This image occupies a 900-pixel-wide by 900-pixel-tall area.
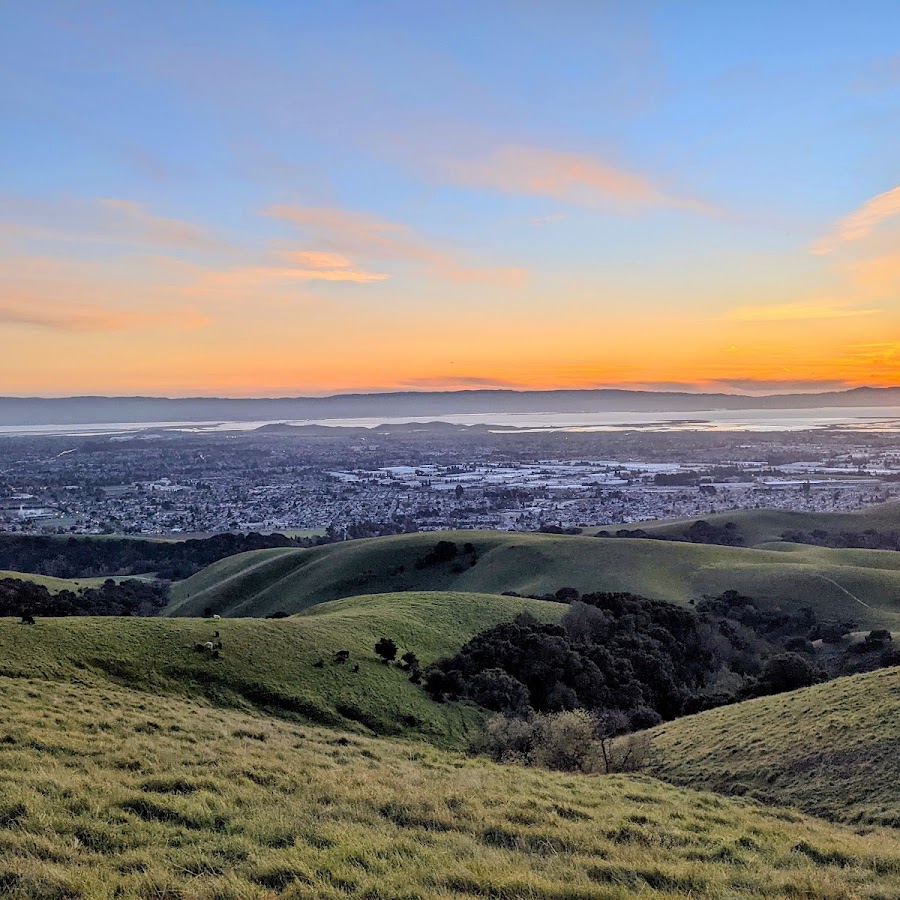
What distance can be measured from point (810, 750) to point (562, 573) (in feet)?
189

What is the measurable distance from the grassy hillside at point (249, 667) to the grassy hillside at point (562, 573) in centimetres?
4078

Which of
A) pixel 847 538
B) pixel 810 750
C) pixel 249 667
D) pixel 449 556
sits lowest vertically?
pixel 847 538

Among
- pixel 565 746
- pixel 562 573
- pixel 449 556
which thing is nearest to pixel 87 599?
pixel 449 556

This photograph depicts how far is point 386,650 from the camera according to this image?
4084 centimetres

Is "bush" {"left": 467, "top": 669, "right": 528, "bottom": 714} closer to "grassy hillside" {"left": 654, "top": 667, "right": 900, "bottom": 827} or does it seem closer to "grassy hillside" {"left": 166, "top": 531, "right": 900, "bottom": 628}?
"grassy hillside" {"left": 654, "top": 667, "right": 900, "bottom": 827}

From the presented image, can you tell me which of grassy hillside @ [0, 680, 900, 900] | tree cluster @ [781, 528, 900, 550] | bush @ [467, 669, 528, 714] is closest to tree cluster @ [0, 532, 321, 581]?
bush @ [467, 669, 528, 714]

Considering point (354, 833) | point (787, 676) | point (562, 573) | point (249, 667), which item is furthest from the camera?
point (562, 573)

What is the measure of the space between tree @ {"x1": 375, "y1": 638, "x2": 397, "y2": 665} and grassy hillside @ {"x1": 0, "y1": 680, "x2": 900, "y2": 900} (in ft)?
68.0

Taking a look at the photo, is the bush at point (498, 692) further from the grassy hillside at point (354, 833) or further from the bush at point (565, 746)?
the grassy hillside at point (354, 833)

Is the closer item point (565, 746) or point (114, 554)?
point (565, 746)

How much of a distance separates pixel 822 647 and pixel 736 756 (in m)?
41.8

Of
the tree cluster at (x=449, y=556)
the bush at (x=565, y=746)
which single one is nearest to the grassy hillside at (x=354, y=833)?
the bush at (x=565, y=746)

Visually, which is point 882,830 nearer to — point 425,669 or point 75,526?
point 425,669

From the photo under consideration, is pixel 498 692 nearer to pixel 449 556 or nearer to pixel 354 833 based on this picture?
pixel 354 833
